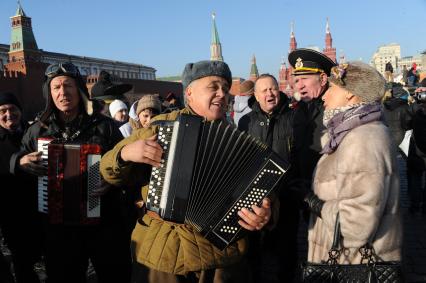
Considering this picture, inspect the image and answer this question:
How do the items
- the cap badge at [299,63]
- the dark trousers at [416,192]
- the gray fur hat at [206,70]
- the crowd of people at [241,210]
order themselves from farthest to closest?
1. the dark trousers at [416,192]
2. the cap badge at [299,63]
3. the gray fur hat at [206,70]
4. the crowd of people at [241,210]

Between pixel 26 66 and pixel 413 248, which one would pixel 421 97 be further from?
pixel 26 66

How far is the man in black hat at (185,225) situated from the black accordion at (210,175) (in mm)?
69

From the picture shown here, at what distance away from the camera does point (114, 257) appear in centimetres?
273

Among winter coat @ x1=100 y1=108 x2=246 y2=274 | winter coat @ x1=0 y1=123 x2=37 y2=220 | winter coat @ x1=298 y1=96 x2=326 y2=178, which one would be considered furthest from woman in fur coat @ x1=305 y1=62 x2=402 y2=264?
winter coat @ x1=0 y1=123 x2=37 y2=220

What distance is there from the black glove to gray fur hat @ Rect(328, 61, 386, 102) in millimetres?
628

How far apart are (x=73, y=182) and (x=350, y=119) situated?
184 centimetres

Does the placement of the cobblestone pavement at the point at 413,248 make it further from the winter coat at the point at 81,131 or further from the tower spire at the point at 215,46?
the tower spire at the point at 215,46

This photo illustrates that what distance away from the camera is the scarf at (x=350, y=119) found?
6.74 ft

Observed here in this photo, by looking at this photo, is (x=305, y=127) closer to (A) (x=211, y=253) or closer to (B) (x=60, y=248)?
(A) (x=211, y=253)

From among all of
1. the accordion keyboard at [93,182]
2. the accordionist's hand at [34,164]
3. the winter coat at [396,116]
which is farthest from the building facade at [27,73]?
the accordion keyboard at [93,182]

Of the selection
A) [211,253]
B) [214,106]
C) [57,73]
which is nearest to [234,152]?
[214,106]

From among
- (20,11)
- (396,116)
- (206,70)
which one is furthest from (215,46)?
(206,70)

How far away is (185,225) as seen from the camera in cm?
199

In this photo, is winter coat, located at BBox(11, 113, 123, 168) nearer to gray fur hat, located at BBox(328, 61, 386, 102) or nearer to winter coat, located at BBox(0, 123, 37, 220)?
winter coat, located at BBox(0, 123, 37, 220)
